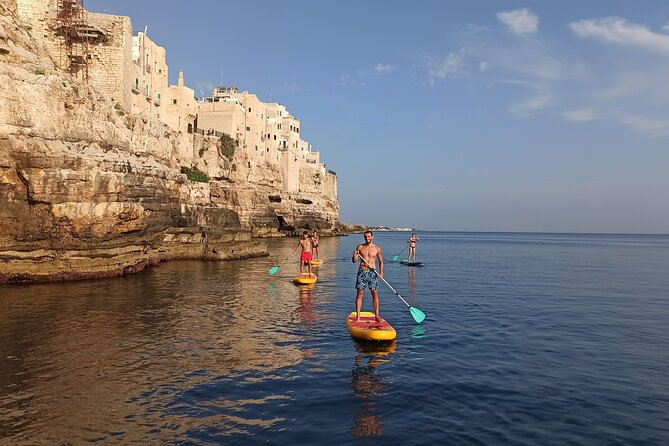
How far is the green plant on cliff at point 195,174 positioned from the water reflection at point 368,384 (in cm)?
4196

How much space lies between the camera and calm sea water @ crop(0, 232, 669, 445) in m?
6.50

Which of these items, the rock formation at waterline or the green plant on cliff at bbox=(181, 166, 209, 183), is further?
the green plant on cliff at bbox=(181, 166, 209, 183)

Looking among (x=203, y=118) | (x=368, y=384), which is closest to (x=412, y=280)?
(x=368, y=384)

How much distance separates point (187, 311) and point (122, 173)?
12.3 m

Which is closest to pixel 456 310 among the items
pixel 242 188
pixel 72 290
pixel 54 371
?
pixel 54 371

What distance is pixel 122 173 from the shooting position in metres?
24.0

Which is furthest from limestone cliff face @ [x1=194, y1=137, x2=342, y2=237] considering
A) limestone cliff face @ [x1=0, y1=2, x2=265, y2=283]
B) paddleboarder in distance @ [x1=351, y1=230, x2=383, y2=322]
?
paddleboarder in distance @ [x1=351, y1=230, x2=383, y2=322]

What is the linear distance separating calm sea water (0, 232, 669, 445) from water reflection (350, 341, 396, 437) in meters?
0.04

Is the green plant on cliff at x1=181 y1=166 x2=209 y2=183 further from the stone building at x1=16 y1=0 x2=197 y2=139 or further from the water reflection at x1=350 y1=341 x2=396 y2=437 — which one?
the water reflection at x1=350 y1=341 x2=396 y2=437

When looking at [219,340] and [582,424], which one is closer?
[582,424]

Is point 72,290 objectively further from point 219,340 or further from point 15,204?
point 219,340

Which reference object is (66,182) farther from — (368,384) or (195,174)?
(195,174)

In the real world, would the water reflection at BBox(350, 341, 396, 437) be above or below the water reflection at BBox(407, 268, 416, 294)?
above

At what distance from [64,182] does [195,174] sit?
2960 cm
